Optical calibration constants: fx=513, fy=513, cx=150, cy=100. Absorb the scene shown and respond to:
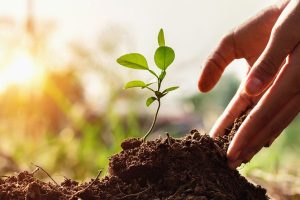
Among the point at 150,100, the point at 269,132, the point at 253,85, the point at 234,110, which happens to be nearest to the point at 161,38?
the point at 150,100

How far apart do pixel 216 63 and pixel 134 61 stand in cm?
50

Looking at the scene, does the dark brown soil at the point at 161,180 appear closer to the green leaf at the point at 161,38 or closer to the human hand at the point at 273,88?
the human hand at the point at 273,88

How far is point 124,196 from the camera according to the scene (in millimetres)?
A: 1216

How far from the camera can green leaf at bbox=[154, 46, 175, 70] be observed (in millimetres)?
1379

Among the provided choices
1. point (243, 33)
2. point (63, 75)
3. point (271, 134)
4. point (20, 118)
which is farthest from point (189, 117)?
point (271, 134)

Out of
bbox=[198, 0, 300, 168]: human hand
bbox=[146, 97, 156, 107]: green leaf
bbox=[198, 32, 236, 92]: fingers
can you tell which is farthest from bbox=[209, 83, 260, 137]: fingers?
bbox=[146, 97, 156, 107]: green leaf

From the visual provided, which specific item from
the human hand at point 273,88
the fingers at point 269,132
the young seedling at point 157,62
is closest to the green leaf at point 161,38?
the young seedling at point 157,62

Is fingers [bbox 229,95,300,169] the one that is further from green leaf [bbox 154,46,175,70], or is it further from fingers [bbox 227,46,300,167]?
green leaf [bbox 154,46,175,70]

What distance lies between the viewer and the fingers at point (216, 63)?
71.1 inches

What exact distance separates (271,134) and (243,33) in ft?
1.87

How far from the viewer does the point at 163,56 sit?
4.55ft

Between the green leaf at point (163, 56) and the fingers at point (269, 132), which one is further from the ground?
the green leaf at point (163, 56)

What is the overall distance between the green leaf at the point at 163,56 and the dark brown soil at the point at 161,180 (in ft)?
0.67

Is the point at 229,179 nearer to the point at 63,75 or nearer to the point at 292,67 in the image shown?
the point at 292,67
